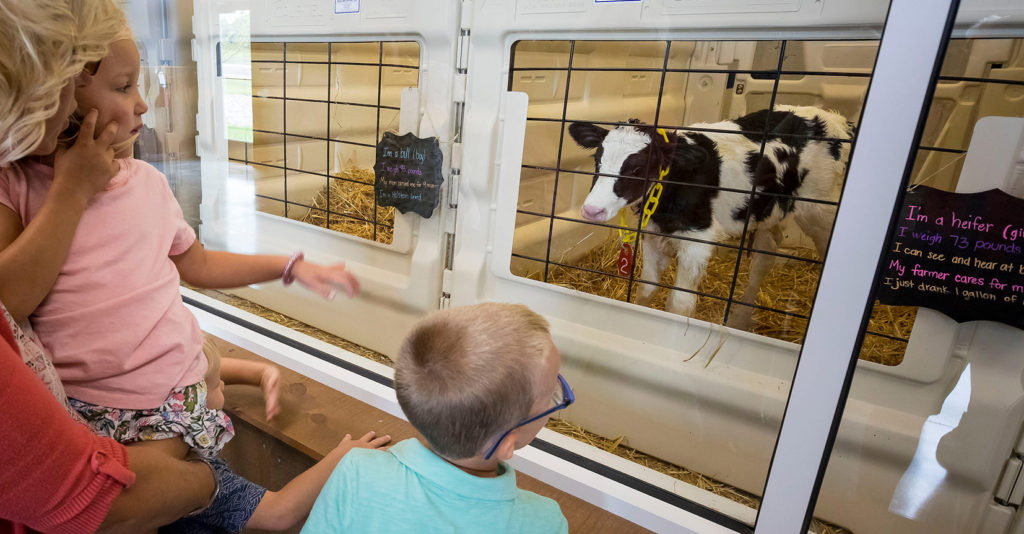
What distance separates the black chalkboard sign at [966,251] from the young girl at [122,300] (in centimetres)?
86

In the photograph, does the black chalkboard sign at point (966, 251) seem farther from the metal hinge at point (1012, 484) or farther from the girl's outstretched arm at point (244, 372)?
the girl's outstretched arm at point (244, 372)

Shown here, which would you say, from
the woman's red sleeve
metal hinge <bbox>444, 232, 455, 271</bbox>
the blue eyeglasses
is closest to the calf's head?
metal hinge <bbox>444, 232, 455, 271</bbox>

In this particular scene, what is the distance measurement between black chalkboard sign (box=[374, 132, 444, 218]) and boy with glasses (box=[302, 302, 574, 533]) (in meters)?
0.69

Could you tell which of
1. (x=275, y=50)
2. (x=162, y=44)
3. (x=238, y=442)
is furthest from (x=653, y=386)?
(x=162, y=44)

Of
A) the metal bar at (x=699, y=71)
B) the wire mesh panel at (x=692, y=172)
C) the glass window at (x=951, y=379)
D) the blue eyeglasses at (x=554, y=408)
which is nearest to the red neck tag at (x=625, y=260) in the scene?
the wire mesh panel at (x=692, y=172)

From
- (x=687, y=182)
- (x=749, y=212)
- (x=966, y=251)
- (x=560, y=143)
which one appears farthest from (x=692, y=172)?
(x=966, y=251)

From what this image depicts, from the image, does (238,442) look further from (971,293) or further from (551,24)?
(971,293)

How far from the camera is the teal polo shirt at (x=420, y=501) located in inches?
23.0

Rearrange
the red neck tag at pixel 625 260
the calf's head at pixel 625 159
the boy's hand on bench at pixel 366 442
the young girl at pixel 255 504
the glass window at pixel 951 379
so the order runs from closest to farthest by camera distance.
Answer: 1. the glass window at pixel 951 379
2. the young girl at pixel 255 504
3. the boy's hand on bench at pixel 366 442
4. the calf's head at pixel 625 159
5. the red neck tag at pixel 625 260

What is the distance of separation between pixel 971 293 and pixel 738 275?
0.36 metres

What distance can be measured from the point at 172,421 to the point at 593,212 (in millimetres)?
755

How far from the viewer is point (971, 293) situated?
741 millimetres

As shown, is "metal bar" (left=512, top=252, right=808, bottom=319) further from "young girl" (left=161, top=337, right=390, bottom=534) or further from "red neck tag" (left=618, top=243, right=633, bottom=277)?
"young girl" (left=161, top=337, right=390, bottom=534)

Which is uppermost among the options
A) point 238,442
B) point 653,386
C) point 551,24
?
point 551,24
